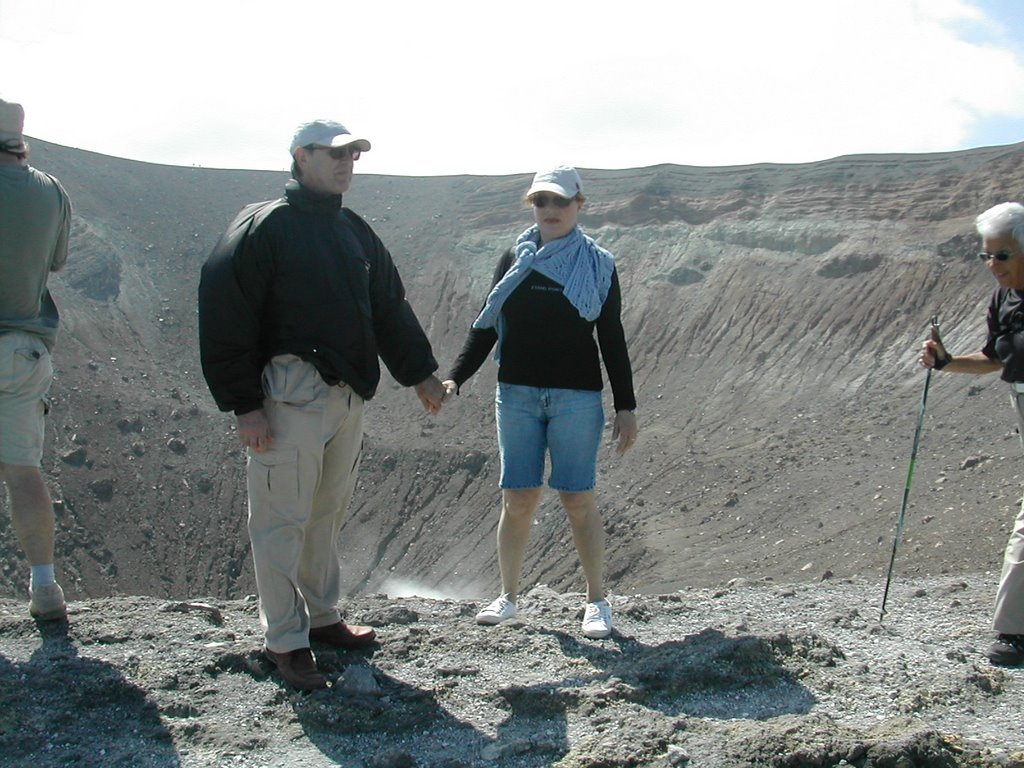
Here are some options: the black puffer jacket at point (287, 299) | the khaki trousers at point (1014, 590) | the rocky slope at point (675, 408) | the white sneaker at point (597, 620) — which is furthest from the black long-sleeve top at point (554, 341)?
the rocky slope at point (675, 408)

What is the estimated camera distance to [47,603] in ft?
16.5

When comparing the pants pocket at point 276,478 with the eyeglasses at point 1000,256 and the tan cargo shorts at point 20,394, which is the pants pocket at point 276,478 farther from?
the eyeglasses at point 1000,256

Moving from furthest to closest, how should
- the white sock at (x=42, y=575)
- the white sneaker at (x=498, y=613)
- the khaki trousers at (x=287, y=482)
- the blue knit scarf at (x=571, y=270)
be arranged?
1. the white sneaker at (x=498, y=613)
2. the blue knit scarf at (x=571, y=270)
3. the white sock at (x=42, y=575)
4. the khaki trousers at (x=287, y=482)

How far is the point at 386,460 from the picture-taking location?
19.4 m

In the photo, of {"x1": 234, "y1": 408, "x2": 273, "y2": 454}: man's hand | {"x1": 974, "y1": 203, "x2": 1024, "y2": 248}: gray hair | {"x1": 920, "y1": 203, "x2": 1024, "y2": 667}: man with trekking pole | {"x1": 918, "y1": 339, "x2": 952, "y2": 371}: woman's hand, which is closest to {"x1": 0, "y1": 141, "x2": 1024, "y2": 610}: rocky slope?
{"x1": 918, "y1": 339, "x2": 952, "y2": 371}: woman's hand

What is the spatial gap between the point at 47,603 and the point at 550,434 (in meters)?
2.35

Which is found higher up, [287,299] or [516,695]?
[287,299]

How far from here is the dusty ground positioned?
383 cm

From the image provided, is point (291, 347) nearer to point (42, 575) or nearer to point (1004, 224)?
point (42, 575)

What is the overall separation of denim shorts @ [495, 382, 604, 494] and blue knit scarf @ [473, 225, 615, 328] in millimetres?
405

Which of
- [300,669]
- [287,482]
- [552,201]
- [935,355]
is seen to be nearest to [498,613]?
[300,669]

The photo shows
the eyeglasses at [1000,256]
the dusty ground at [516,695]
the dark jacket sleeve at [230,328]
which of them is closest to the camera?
the dusty ground at [516,695]

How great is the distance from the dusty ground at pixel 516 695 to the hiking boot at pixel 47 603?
56 millimetres

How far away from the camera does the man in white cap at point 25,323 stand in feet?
15.5
